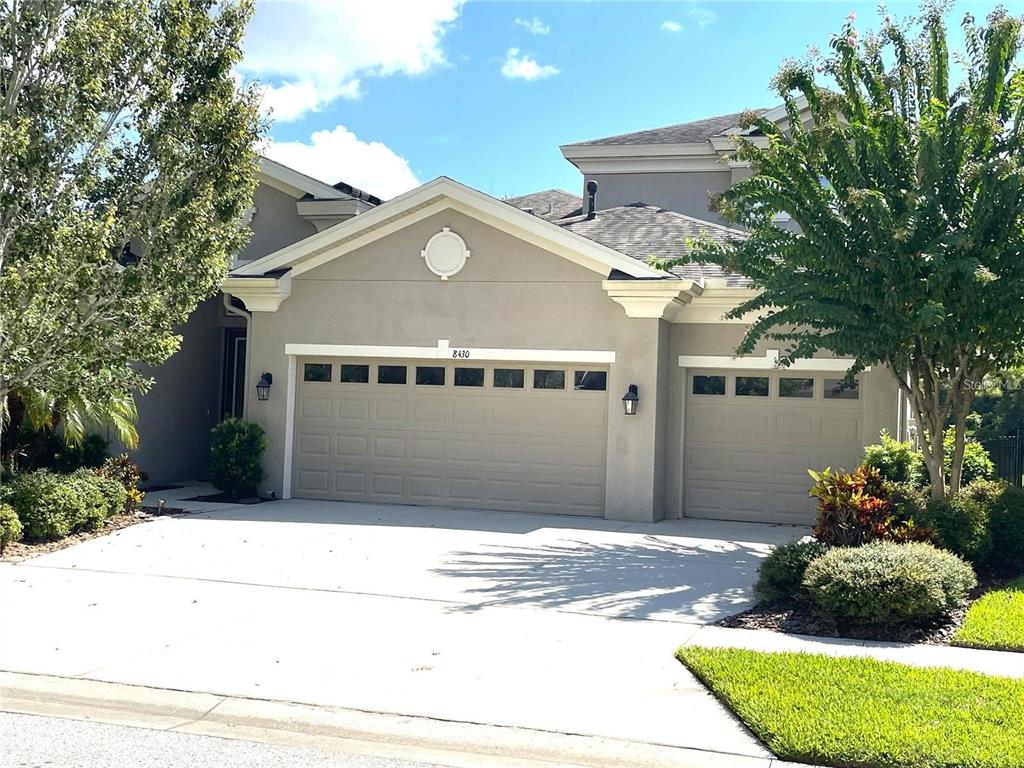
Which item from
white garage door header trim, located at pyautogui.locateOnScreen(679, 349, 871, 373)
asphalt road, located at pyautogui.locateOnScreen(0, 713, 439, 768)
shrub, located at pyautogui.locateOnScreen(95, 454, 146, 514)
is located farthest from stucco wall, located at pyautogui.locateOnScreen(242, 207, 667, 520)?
asphalt road, located at pyautogui.locateOnScreen(0, 713, 439, 768)

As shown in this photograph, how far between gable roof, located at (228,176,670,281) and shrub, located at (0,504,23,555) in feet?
20.1

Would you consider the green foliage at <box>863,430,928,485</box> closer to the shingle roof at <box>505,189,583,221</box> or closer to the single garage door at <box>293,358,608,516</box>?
the single garage door at <box>293,358,608,516</box>

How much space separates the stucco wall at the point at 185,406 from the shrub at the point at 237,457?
2.07 m

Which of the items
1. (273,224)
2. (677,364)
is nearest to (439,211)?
(677,364)

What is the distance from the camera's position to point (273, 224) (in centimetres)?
1988

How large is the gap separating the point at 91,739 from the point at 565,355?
1055 cm

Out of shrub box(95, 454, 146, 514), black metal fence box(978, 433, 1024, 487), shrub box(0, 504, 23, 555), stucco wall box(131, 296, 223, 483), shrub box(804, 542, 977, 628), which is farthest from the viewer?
black metal fence box(978, 433, 1024, 487)

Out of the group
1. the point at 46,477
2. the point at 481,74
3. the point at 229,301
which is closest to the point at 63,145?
the point at 46,477

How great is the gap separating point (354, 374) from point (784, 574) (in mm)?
9157

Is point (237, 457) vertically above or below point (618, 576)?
above

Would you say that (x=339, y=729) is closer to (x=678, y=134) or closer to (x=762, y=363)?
(x=762, y=363)

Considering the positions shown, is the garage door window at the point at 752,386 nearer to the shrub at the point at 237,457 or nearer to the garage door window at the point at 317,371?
the garage door window at the point at 317,371

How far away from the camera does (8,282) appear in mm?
10836

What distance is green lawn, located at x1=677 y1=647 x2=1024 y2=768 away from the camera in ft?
17.6
